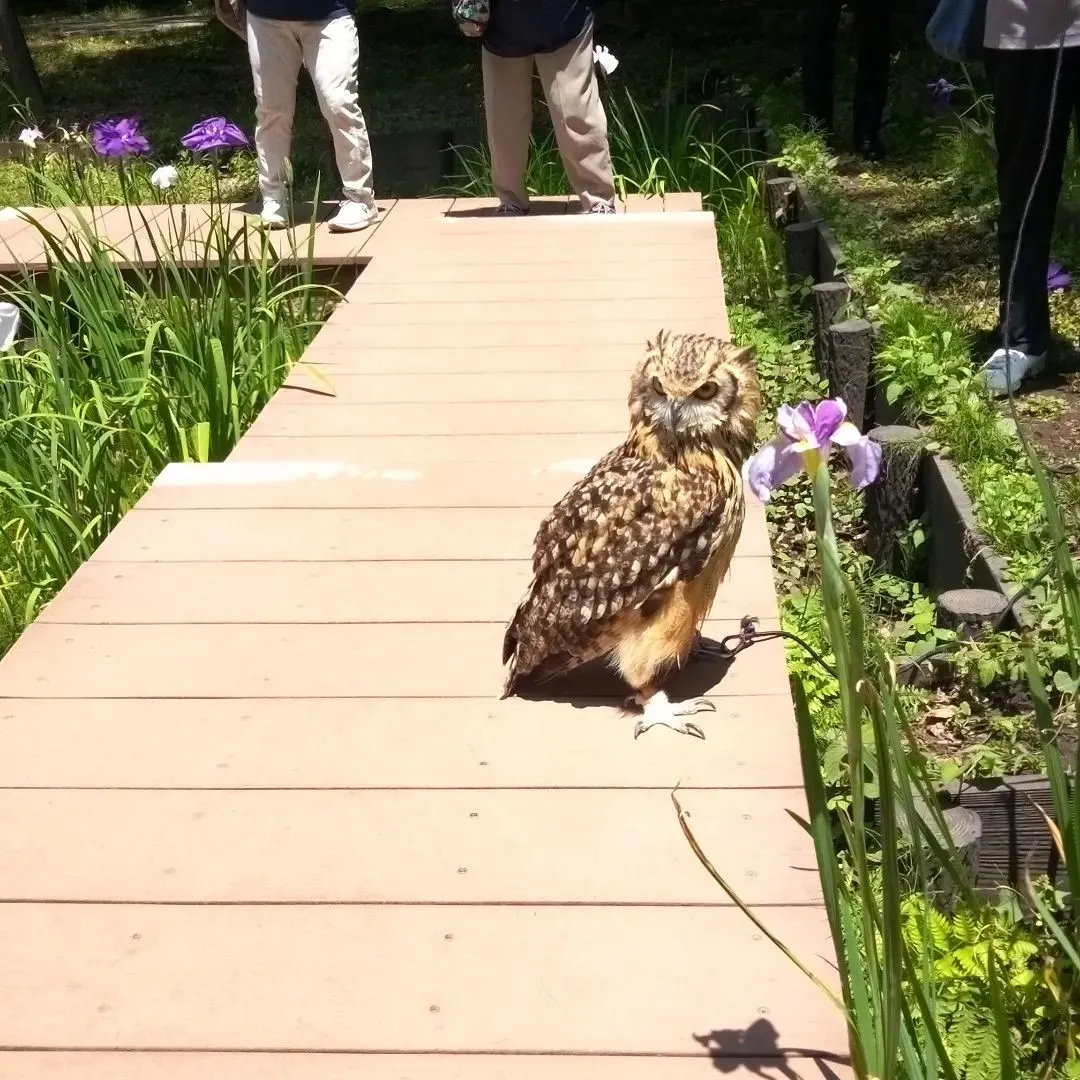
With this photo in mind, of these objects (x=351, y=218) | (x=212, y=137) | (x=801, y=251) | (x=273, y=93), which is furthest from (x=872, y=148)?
(x=212, y=137)

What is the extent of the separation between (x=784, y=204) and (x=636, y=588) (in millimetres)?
4489

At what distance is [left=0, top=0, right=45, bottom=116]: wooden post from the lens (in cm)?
1042

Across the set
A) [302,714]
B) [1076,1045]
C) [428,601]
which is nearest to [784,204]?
[428,601]

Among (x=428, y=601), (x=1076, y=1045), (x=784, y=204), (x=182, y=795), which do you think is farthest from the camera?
(x=784, y=204)

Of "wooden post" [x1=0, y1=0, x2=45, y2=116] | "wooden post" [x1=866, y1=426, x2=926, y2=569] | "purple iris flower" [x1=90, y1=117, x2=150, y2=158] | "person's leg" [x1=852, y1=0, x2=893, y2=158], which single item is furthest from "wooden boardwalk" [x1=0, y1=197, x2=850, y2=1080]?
"wooden post" [x1=0, y1=0, x2=45, y2=116]

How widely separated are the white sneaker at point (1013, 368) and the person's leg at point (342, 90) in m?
2.80

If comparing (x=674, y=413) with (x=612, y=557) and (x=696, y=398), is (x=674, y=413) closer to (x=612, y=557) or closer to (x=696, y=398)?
(x=696, y=398)

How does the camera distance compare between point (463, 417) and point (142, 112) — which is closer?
point (463, 417)

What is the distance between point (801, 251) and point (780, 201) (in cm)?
77

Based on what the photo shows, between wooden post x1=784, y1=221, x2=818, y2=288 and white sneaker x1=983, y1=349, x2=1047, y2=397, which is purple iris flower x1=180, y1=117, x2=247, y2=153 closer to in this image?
wooden post x1=784, y1=221, x2=818, y2=288

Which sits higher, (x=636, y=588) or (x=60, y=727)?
(x=636, y=588)

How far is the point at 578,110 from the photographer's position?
17.6 ft

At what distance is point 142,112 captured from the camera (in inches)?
430

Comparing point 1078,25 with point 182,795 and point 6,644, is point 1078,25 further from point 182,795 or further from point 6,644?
point 6,644
